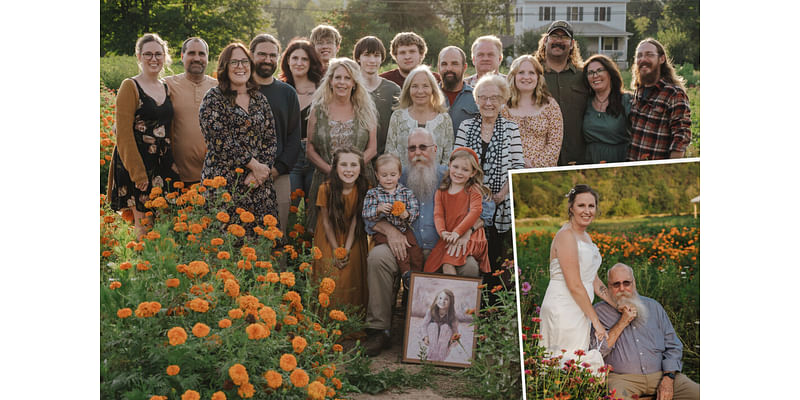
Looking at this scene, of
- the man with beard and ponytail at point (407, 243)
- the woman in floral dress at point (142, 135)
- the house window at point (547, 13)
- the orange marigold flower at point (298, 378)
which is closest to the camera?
the orange marigold flower at point (298, 378)

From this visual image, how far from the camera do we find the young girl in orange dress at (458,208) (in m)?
4.38

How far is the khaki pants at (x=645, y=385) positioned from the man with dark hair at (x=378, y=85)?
223 cm

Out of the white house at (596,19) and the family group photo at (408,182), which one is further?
the white house at (596,19)

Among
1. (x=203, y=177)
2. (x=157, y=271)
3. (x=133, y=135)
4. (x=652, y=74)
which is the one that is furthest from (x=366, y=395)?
(x=652, y=74)

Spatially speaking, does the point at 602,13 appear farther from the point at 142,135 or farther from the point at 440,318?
the point at 142,135

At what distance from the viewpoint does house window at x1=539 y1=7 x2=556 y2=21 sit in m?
5.68

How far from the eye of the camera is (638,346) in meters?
3.52

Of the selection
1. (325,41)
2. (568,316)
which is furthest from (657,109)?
(325,41)

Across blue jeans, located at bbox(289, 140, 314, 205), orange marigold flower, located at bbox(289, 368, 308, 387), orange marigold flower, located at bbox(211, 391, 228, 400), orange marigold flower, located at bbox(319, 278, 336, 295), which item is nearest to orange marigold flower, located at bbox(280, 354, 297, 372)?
orange marigold flower, located at bbox(289, 368, 308, 387)

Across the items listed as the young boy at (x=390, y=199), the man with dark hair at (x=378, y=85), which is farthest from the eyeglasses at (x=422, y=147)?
the man with dark hair at (x=378, y=85)

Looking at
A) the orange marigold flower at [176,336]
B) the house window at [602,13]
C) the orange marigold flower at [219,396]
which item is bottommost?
the orange marigold flower at [219,396]

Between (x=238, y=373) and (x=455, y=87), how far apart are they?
2.85 m

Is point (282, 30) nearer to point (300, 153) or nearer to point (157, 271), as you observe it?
point (300, 153)

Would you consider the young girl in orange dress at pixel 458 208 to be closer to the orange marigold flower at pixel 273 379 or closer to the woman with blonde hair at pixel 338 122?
the woman with blonde hair at pixel 338 122
